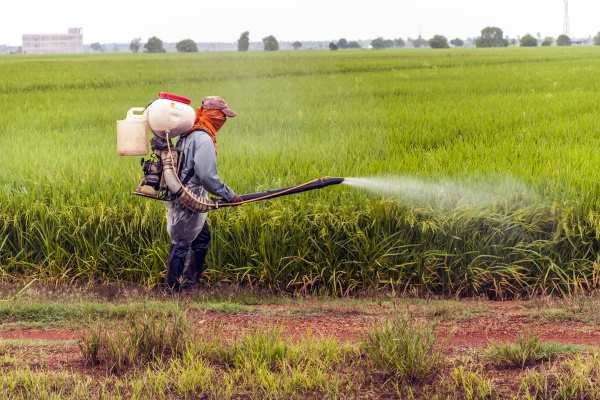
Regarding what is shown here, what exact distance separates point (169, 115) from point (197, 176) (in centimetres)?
43

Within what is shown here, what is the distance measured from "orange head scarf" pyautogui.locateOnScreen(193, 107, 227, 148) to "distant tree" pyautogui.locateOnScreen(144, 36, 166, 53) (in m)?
40.3

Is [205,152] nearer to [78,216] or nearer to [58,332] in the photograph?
[58,332]

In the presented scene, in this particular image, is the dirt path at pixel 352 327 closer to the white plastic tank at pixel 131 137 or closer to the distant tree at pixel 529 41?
the white plastic tank at pixel 131 137

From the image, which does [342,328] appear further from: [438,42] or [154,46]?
[438,42]

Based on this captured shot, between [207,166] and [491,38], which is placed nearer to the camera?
[207,166]

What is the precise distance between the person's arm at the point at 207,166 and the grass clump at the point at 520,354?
5.40 feet

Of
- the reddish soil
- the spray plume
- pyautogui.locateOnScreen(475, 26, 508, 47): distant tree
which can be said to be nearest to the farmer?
the reddish soil

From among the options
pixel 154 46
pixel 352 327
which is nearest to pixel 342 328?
pixel 352 327

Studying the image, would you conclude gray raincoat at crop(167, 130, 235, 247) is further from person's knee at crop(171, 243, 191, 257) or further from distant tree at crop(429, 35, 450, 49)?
distant tree at crop(429, 35, 450, 49)

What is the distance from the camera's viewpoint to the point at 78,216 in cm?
654

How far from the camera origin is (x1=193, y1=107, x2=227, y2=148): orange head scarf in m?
4.58

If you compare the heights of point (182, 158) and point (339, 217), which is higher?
point (182, 158)

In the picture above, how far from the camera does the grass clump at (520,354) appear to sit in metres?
4.25

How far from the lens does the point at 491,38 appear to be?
64.0m
